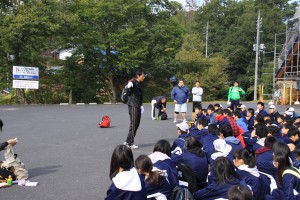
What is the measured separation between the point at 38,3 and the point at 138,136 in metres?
14.4

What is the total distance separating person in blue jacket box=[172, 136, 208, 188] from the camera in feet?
16.4

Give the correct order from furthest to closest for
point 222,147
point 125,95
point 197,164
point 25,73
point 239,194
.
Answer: point 25,73 < point 125,95 < point 222,147 < point 197,164 < point 239,194

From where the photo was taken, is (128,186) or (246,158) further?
(246,158)

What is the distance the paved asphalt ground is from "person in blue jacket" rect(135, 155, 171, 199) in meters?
1.65

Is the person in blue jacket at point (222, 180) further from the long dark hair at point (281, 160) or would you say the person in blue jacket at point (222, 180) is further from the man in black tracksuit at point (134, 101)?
the man in black tracksuit at point (134, 101)

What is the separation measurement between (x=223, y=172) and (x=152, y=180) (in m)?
0.78

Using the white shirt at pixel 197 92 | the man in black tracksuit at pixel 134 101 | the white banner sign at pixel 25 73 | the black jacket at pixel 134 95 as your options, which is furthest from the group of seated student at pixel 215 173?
the white banner sign at pixel 25 73

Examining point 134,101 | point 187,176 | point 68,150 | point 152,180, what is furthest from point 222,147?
point 68,150

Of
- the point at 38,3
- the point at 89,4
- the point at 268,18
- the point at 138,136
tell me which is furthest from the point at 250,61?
the point at 138,136

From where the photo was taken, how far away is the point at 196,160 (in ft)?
16.6

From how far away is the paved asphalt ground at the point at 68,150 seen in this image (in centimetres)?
566

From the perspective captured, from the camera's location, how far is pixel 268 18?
4303 cm

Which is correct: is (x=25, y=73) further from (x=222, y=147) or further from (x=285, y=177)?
(x=285, y=177)

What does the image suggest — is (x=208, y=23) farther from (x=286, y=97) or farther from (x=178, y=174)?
(x=178, y=174)
